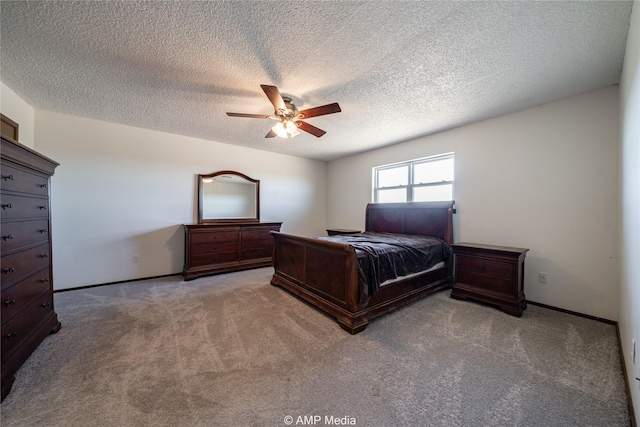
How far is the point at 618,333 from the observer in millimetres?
2062

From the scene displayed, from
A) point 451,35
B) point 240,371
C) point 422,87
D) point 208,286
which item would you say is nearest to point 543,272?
point 422,87

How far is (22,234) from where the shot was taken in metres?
1.66

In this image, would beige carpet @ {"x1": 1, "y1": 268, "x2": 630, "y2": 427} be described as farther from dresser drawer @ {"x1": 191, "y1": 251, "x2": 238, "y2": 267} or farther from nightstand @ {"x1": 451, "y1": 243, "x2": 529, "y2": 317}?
dresser drawer @ {"x1": 191, "y1": 251, "x2": 238, "y2": 267}

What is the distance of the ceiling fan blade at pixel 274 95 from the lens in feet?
6.51

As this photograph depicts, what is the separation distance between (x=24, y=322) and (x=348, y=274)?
2494 mm

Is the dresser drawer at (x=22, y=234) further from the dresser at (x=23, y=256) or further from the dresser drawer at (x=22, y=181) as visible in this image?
the dresser drawer at (x=22, y=181)

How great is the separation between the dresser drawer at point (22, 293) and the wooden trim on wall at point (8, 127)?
5.51ft

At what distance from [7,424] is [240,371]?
113 cm

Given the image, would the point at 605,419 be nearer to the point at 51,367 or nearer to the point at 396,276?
the point at 396,276

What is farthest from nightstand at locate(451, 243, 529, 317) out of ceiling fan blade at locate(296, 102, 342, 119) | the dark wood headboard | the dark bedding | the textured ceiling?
ceiling fan blade at locate(296, 102, 342, 119)

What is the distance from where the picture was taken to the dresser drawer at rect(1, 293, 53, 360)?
1.45 meters

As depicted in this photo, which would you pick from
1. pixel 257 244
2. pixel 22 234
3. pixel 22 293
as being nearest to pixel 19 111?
pixel 22 234

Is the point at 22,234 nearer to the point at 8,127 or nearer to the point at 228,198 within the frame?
the point at 8,127

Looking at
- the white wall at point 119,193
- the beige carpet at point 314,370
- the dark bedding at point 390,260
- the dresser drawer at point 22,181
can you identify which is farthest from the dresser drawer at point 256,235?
the dresser drawer at point 22,181
